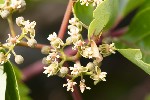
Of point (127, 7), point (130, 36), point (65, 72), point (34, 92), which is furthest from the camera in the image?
point (34, 92)

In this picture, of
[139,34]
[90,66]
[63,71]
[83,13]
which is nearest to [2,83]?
[63,71]

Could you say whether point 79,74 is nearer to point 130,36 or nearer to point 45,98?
point 130,36

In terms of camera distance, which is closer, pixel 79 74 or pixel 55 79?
pixel 79 74

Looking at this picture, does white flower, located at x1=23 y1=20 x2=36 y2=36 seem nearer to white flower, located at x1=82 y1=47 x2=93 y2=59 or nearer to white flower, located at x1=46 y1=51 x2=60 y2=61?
white flower, located at x1=46 y1=51 x2=60 y2=61

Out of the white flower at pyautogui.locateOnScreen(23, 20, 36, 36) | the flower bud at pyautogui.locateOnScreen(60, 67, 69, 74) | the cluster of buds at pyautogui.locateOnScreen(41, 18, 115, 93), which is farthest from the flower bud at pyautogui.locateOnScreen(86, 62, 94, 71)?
the white flower at pyautogui.locateOnScreen(23, 20, 36, 36)

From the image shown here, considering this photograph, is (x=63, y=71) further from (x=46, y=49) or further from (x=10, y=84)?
(x=10, y=84)

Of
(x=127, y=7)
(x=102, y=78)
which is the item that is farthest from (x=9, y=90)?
(x=127, y=7)

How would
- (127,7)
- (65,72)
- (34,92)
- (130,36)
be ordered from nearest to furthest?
1. (65,72)
2. (130,36)
3. (127,7)
4. (34,92)
